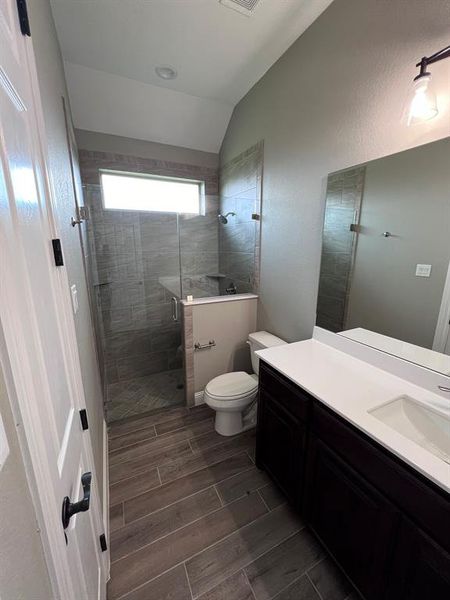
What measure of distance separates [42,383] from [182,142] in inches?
119

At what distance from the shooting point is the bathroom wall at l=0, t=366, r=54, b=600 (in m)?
0.34

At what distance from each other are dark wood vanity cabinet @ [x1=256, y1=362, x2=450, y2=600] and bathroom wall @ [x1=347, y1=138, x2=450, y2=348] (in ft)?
2.12

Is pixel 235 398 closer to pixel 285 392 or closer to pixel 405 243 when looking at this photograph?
pixel 285 392

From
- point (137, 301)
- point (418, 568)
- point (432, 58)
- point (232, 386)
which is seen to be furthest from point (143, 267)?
point (418, 568)

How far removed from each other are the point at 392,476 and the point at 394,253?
1.04 meters

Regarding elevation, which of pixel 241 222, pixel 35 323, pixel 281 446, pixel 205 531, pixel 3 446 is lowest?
pixel 205 531

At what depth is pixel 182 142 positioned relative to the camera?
281 cm

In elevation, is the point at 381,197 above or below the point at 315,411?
above

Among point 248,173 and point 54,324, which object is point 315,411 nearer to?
point 54,324

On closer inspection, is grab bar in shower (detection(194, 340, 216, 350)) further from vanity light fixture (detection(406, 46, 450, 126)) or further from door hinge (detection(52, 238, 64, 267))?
vanity light fixture (detection(406, 46, 450, 126))

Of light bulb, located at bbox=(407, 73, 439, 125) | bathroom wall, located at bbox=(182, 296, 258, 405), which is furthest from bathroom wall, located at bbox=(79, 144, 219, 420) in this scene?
light bulb, located at bbox=(407, 73, 439, 125)

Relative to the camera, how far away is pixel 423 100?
3.50 ft

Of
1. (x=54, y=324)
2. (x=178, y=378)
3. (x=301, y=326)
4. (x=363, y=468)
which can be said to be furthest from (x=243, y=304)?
(x=54, y=324)

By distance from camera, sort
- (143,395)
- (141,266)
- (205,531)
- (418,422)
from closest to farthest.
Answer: (418,422)
(205,531)
(143,395)
(141,266)
